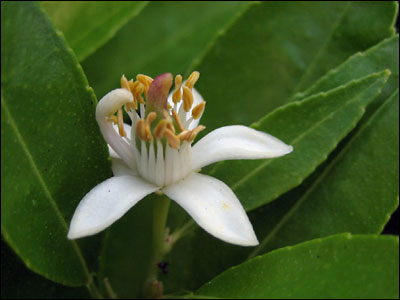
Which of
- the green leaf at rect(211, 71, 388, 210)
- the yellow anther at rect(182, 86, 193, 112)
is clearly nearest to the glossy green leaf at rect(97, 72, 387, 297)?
the green leaf at rect(211, 71, 388, 210)

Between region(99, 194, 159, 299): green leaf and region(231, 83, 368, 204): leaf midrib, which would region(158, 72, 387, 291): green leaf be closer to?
region(231, 83, 368, 204): leaf midrib

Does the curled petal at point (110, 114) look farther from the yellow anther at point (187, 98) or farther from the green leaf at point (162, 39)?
the green leaf at point (162, 39)

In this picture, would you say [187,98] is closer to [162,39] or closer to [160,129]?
[160,129]

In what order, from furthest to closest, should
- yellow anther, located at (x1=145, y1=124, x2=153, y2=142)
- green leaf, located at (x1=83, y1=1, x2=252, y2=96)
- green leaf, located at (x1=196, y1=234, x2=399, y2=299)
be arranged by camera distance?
green leaf, located at (x1=83, y1=1, x2=252, y2=96) → yellow anther, located at (x1=145, y1=124, x2=153, y2=142) → green leaf, located at (x1=196, y1=234, x2=399, y2=299)

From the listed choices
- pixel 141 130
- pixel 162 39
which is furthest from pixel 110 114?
pixel 162 39

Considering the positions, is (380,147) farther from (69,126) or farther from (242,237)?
(69,126)

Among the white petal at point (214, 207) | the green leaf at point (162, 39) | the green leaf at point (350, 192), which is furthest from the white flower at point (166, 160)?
the green leaf at point (162, 39)
